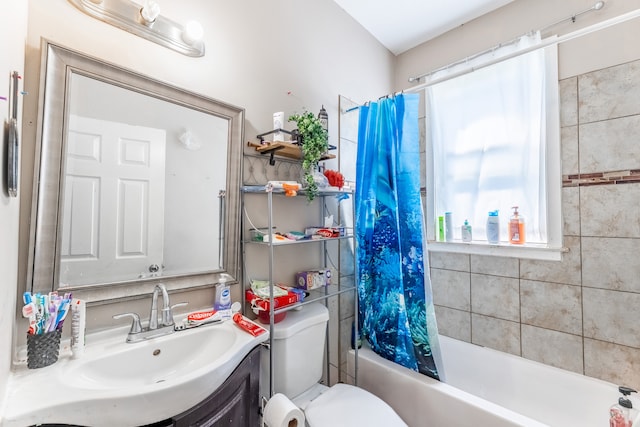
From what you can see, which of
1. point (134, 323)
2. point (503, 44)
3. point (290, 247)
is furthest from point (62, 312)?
point (503, 44)

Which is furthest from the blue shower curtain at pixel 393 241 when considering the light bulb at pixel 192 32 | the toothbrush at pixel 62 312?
the toothbrush at pixel 62 312

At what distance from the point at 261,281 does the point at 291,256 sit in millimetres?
253

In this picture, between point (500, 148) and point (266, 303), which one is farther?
point (500, 148)

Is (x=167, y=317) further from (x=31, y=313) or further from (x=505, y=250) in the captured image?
(x=505, y=250)

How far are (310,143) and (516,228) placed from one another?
1.46m

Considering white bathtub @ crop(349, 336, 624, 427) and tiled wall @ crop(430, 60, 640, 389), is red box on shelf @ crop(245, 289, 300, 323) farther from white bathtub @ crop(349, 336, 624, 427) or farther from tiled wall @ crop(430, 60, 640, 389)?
tiled wall @ crop(430, 60, 640, 389)

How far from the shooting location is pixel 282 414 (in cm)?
106

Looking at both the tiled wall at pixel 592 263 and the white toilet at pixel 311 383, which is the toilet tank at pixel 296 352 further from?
the tiled wall at pixel 592 263

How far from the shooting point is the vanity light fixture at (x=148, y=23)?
1006mm

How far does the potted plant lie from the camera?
1416mm

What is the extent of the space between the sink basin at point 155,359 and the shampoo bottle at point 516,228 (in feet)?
5.85

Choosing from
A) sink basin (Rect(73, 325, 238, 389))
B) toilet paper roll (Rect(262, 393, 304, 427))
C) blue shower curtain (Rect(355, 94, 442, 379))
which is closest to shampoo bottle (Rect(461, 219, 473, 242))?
blue shower curtain (Rect(355, 94, 442, 379))

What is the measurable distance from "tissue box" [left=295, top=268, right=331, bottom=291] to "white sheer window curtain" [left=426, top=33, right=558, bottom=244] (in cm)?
114

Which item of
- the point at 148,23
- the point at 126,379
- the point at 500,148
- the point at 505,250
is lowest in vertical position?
the point at 126,379
